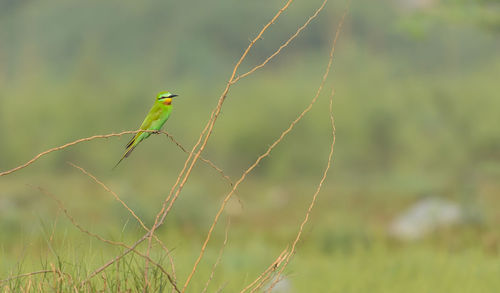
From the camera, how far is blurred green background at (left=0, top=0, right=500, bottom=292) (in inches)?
345

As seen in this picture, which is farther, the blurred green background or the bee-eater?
the blurred green background

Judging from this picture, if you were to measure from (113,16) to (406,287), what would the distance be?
89.7 m

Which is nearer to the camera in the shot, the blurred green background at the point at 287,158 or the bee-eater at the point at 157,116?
the bee-eater at the point at 157,116

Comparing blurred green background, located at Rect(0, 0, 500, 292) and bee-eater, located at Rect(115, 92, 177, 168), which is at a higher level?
blurred green background, located at Rect(0, 0, 500, 292)

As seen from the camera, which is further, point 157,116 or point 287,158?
point 287,158

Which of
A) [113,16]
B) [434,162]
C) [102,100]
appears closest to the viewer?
[434,162]

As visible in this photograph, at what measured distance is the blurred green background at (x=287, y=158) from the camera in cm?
877

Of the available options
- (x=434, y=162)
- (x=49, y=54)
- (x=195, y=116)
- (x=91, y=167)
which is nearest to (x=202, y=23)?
(x=49, y=54)

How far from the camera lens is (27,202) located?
22.3 meters

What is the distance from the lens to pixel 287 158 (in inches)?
1359

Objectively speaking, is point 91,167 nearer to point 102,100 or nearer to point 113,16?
point 102,100

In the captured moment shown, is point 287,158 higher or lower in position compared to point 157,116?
higher

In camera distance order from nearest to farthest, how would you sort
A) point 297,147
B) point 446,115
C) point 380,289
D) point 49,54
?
point 380,289
point 446,115
point 297,147
point 49,54

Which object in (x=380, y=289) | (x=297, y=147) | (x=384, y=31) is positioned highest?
(x=384, y=31)
